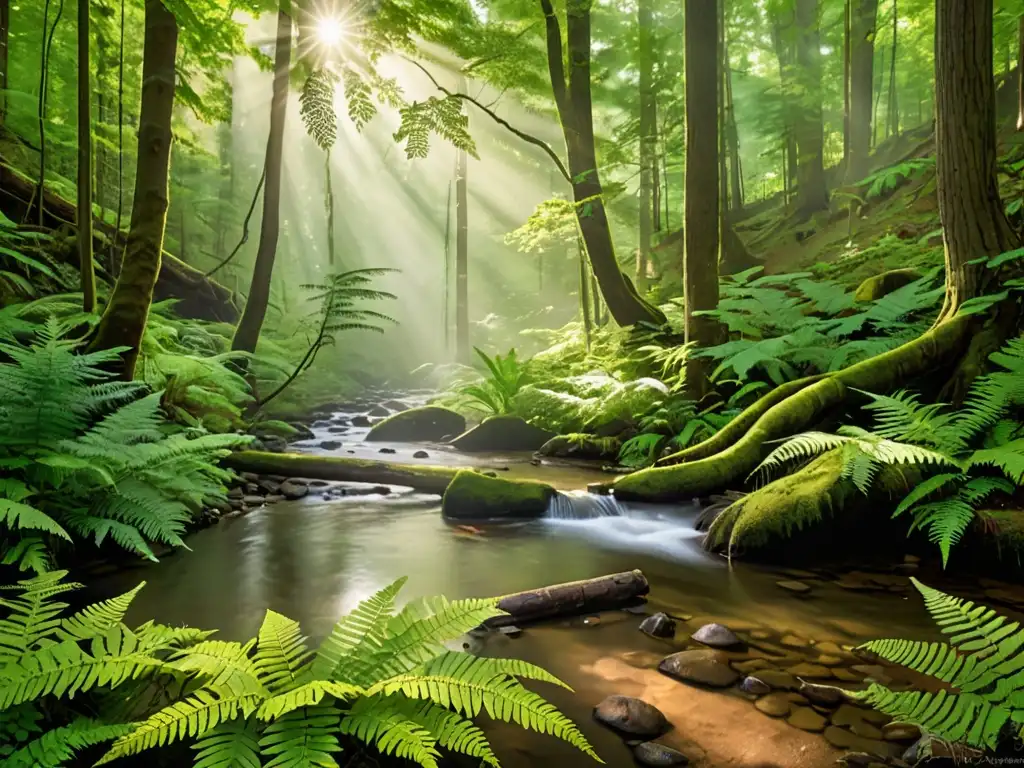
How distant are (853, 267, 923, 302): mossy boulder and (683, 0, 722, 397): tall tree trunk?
2049mm

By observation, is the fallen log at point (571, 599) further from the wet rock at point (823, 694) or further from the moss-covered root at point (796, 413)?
the moss-covered root at point (796, 413)

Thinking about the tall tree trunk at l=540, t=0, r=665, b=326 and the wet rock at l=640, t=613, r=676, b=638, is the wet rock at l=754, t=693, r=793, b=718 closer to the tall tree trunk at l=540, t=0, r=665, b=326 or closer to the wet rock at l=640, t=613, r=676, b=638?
the wet rock at l=640, t=613, r=676, b=638

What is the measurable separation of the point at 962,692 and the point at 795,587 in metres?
2.17

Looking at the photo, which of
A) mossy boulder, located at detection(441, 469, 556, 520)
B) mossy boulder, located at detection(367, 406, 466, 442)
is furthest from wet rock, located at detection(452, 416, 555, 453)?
mossy boulder, located at detection(441, 469, 556, 520)

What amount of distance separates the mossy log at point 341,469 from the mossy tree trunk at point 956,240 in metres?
3.48

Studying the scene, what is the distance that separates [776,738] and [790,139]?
18.8 metres

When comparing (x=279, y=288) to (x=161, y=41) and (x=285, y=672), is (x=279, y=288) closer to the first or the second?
(x=161, y=41)

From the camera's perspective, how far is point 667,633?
3.35 metres

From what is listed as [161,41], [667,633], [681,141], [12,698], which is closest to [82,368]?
[12,698]

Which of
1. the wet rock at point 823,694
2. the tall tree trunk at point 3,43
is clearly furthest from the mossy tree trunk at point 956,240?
the tall tree trunk at point 3,43

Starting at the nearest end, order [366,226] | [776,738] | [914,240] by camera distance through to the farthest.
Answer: [776,738], [914,240], [366,226]

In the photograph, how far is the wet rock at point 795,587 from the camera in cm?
393

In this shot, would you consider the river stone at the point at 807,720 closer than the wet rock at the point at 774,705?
Yes

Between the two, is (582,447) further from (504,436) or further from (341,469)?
(341,469)
